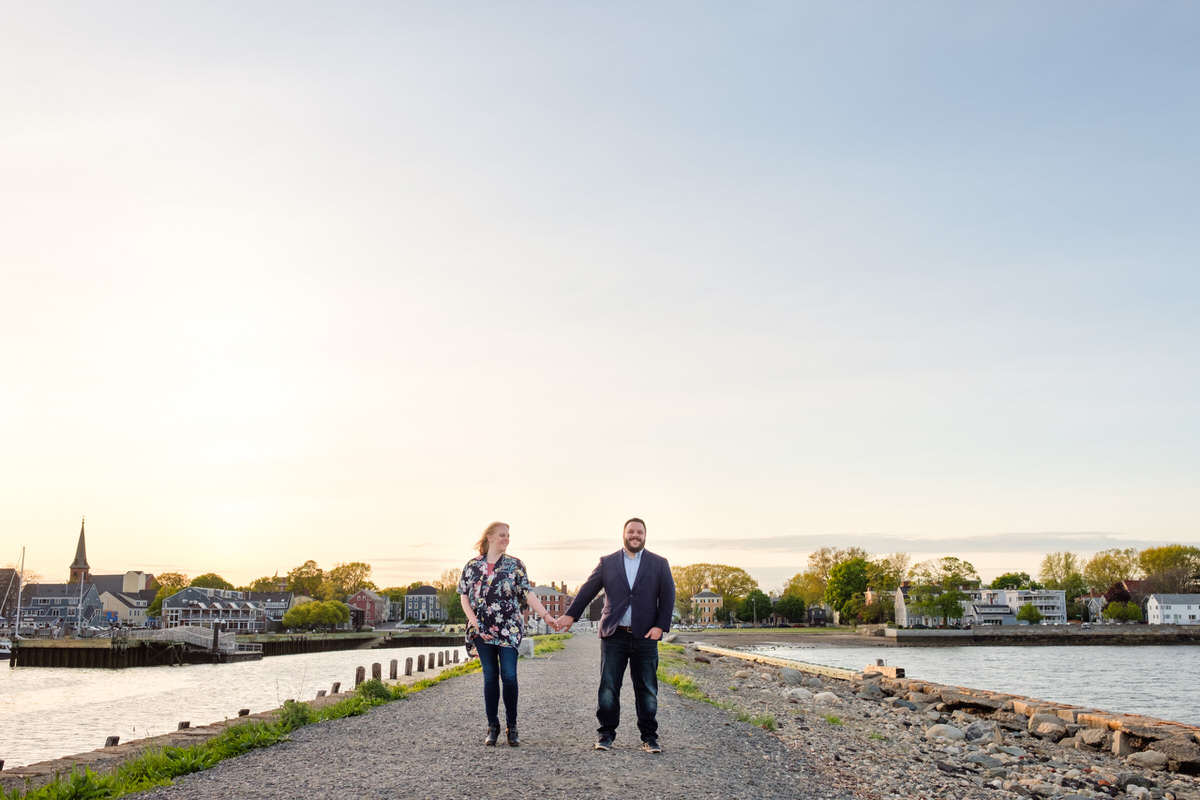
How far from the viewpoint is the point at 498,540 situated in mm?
9781

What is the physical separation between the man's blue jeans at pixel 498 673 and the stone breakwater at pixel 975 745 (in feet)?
12.8

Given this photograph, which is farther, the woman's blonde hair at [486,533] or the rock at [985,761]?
the rock at [985,761]

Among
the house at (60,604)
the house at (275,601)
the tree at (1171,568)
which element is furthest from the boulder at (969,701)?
the house at (60,604)

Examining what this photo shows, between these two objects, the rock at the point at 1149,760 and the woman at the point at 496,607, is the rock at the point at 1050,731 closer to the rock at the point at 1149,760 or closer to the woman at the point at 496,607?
the rock at the point at 1149,760

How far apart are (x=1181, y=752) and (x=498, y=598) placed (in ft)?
51.2

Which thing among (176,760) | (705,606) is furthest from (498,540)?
(705,606)

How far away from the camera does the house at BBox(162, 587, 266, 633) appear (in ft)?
432

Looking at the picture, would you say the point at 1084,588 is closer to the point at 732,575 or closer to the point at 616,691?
the point at 732,575

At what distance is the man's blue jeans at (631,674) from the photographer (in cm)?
948

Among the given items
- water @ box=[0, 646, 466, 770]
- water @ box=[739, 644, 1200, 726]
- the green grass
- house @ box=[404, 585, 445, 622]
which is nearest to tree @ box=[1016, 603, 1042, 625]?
water @ box=[739, 644, 1200, 726]

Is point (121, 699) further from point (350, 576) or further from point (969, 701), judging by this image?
point (350, 576)

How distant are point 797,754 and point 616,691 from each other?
11.1 feet

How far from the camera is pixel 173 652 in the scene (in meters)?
79.2

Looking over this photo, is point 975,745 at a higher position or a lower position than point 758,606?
higher
